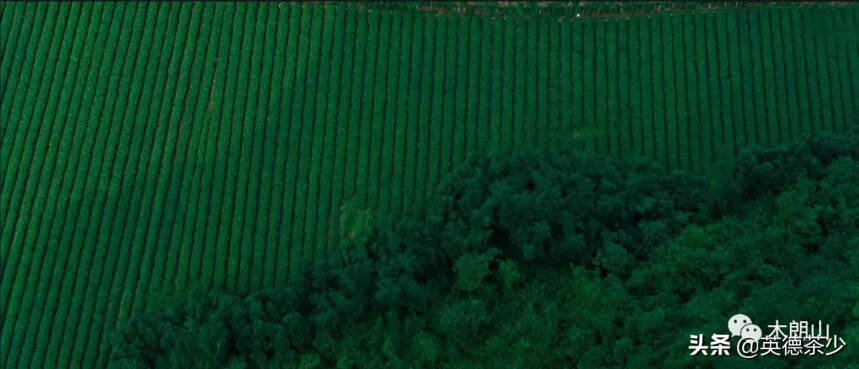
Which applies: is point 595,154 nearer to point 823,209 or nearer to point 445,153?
point 445,153

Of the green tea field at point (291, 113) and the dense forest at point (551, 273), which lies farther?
the green tea field at point (291, 113)

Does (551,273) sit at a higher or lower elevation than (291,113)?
lower

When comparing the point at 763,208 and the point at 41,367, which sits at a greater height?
the point at 763,208

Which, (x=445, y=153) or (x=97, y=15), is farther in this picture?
(x=97, y=15)

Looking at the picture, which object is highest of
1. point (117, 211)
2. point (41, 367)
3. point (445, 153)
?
point (445, 153)

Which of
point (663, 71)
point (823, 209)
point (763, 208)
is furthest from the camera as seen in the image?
point (663, 71)

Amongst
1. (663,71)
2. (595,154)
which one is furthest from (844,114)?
(595,154)

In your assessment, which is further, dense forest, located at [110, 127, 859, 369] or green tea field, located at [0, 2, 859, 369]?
green tea field, located at [0, 2, 859, 369]

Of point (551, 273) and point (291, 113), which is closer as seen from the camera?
point (551, 273)
